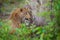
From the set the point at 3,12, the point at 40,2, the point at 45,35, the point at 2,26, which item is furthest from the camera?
the point at 3,12

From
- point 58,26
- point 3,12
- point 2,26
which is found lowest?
point 3,12

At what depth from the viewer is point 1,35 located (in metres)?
3.27

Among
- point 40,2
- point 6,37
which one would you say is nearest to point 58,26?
point 6,37

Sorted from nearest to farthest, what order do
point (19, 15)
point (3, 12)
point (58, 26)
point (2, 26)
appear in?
1. point (58, 26)
2. point (2, 26)
3. point (19, 15)
4. point (3, 12)

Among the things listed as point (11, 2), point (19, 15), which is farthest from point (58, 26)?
point (11, 2)

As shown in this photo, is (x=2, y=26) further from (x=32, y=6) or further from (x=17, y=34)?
(x=32, y=6)

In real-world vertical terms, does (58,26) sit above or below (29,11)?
above

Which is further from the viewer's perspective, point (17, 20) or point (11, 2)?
point (11, 2)

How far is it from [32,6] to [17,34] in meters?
1.85

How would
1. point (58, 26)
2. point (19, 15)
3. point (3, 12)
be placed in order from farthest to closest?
point (3, 12)
point (19, 15)
point (58, 26)

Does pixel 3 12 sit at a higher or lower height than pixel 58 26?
lower

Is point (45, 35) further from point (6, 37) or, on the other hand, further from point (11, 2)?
point (11, 2)

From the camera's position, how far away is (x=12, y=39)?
329cm

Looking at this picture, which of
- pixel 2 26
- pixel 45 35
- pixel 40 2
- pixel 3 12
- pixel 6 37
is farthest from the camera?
pixel 3 12
